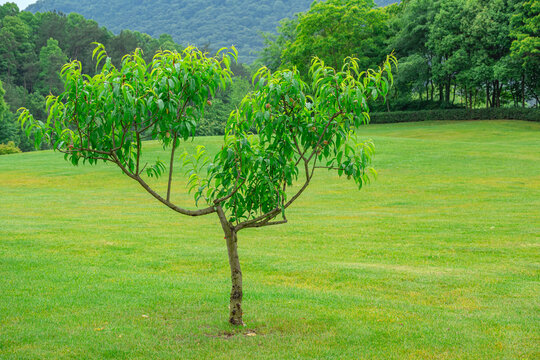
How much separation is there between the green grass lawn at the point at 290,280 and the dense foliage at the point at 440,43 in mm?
33471

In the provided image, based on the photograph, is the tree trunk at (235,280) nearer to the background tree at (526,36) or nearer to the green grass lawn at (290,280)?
the green grass lawn at (290,280)

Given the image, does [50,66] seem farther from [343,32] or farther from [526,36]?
[526,36]

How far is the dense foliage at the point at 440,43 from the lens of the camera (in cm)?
4941

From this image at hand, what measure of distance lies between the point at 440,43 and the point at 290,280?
174ft

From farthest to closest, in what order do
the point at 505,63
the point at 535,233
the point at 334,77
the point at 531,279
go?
the point at 505,63 → the point at 535,233 → the point at 531,279 → the point at 334,77

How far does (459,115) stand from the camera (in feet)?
186

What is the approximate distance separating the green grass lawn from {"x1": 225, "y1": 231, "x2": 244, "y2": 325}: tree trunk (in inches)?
6.8

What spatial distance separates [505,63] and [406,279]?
4610cm

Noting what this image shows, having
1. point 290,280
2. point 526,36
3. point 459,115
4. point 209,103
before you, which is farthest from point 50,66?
point 209,103

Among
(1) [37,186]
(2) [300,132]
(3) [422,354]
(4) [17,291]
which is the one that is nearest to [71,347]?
(4) [17,291]

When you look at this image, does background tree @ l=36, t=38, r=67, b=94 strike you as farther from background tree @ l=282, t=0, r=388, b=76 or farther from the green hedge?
the green hedge

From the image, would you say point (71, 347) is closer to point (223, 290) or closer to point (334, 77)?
point (223, 290)

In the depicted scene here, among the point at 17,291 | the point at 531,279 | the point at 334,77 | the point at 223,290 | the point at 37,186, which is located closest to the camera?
the point at 334,77

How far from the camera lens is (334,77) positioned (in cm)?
603
